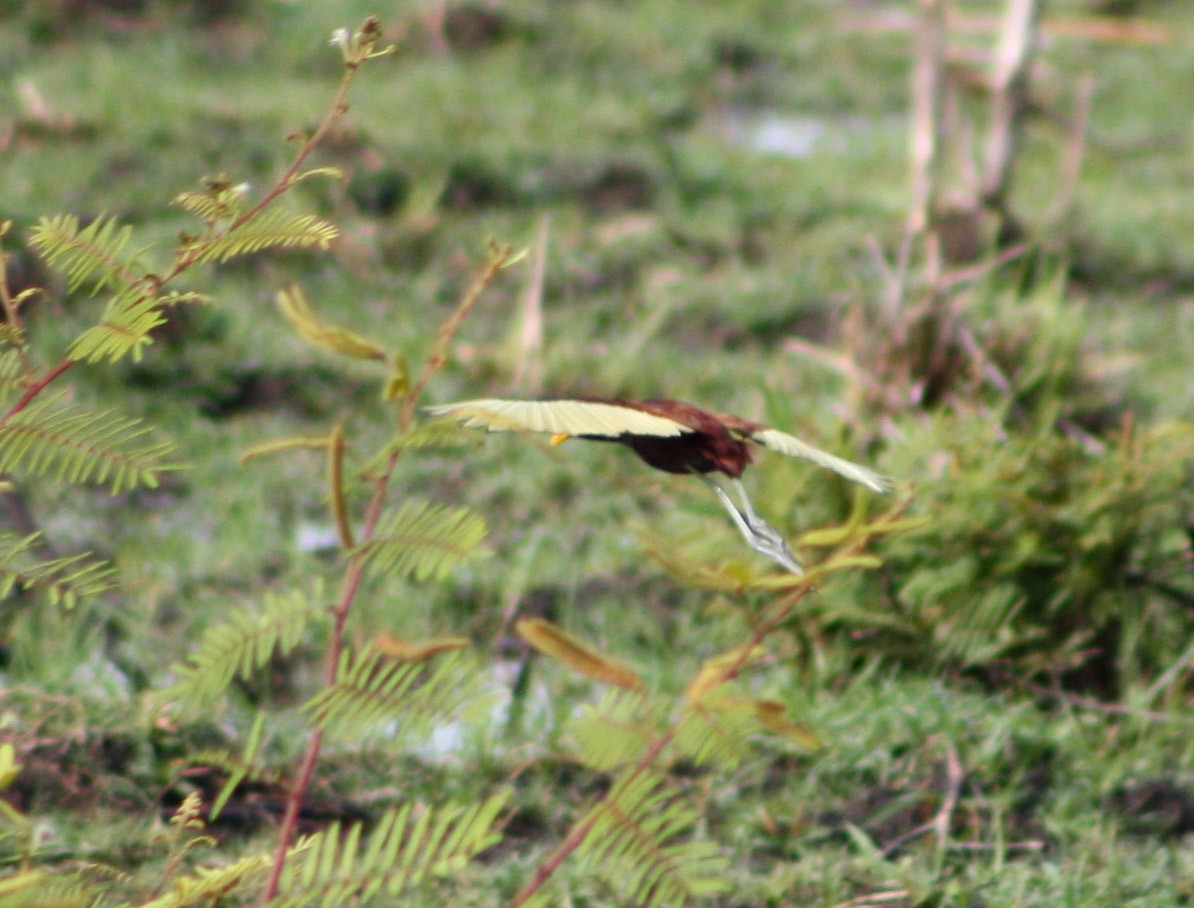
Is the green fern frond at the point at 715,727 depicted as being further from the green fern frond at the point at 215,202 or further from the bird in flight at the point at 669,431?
the green fern frond at the point at 215,202

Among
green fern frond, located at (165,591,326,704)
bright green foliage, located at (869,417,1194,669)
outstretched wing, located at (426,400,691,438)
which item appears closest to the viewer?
outstretched wing, located at (426,400,691,438)

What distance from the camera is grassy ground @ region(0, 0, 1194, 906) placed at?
1.89 meters

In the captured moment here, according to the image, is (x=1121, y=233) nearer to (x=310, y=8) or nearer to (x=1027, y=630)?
(x=1027, y=630)

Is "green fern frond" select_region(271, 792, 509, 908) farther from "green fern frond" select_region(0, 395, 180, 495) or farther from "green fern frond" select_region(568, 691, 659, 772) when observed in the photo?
"green fern frond" select_region(0, 395, 180, 495)

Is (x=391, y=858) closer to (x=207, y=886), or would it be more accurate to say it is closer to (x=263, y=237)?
(x=207, y=886)

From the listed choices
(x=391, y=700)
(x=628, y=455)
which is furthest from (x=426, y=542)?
(x=628, y=455)

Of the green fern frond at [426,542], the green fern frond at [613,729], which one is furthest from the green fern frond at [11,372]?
the green fern frond at [613,729]

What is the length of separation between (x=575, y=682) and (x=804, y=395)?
1046mm

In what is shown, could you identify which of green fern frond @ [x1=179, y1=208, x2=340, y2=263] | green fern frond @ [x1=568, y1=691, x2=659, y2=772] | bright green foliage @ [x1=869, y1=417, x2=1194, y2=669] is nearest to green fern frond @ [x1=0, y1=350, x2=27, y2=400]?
green fern frond @ [x1=179, y1=208, x2=340, y2=263]

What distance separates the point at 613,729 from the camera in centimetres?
123

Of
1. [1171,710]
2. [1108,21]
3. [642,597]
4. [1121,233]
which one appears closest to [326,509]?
[642,597]

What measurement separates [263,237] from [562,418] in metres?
0.29

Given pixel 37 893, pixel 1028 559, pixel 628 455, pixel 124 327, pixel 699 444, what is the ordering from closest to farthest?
pixel 37 893, pixel 124 327, pixel 699 444, pixel 1028 559, pixel 628 455

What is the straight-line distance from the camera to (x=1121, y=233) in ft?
13.1
